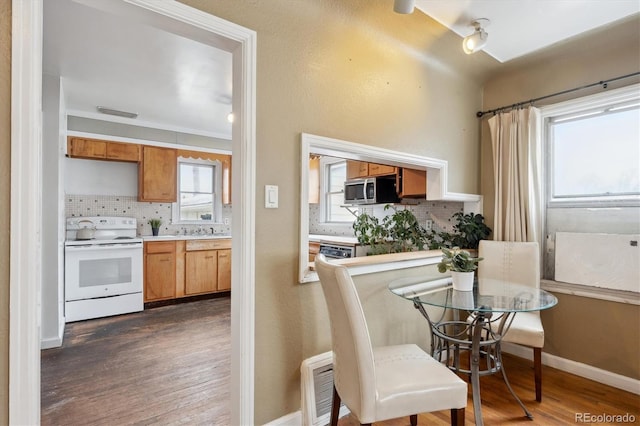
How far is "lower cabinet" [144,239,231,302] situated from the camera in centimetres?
444

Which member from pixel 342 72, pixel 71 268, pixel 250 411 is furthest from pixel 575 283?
pixel 71 268

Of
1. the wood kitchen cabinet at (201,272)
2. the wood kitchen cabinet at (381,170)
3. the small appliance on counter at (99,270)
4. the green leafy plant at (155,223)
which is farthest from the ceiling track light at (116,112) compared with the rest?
the wood kitchen cabinet at (381,170)

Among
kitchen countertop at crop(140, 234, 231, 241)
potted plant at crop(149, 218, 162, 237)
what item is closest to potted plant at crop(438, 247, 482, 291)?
kitchen countertop at crop(140, 234, 231, 241)

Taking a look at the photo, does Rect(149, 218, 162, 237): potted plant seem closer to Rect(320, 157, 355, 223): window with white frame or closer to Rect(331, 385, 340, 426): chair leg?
Rect(320, 157, 355, 223): window with white frame

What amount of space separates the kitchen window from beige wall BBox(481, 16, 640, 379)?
171 inches

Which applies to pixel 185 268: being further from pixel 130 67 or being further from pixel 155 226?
pixel 130 67

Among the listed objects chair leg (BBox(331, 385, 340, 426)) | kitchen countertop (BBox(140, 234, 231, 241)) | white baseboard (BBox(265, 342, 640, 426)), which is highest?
kitchen countertop (BBox(140, 234, 231, 241))

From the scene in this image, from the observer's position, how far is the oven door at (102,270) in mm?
3820

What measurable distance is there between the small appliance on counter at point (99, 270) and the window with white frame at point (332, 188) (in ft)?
9.38

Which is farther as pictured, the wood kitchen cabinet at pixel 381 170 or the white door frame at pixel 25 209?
the wood kitchen cabinet at pixel 381 170

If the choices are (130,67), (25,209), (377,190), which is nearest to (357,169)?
(377,190)

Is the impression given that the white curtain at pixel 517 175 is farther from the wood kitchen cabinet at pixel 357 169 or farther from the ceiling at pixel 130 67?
the ceiling at pixel 130 67

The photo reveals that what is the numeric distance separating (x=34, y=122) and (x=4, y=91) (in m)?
0.12

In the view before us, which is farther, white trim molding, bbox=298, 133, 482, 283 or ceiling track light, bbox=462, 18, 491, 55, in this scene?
ceiling track light, bbox=462, 18, 491, 55
